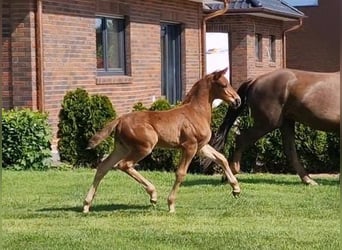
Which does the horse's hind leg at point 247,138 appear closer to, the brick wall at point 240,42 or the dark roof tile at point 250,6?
the dark roof tile at point 250,6

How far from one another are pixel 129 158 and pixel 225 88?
1265 millimetres

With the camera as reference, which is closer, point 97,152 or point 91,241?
point 91,241

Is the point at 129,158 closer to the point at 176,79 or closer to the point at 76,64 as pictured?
the point at 76,64

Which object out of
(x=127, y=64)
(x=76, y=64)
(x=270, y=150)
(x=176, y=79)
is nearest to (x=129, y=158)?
(x=270, y=150)

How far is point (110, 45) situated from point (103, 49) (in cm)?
46

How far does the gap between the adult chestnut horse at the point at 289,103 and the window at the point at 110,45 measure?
20.5 feet

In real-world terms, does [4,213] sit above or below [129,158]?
below

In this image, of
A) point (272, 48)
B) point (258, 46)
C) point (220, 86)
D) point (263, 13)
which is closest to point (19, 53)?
point (220, 86)

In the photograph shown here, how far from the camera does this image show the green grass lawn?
596cm

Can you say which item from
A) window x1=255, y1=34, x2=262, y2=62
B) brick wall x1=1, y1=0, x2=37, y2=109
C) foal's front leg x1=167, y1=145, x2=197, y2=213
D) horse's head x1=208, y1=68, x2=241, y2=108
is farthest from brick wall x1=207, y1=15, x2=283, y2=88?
foal's front leg x1=167, y1=145, x2=197, y2=213

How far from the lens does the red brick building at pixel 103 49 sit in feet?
45.4

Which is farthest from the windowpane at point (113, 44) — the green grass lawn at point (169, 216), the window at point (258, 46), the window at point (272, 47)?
the window at point (272, 47)

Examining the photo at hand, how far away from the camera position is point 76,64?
15.4m

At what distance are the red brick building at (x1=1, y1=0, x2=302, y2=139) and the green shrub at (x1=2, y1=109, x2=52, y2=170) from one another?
4.37 ft
